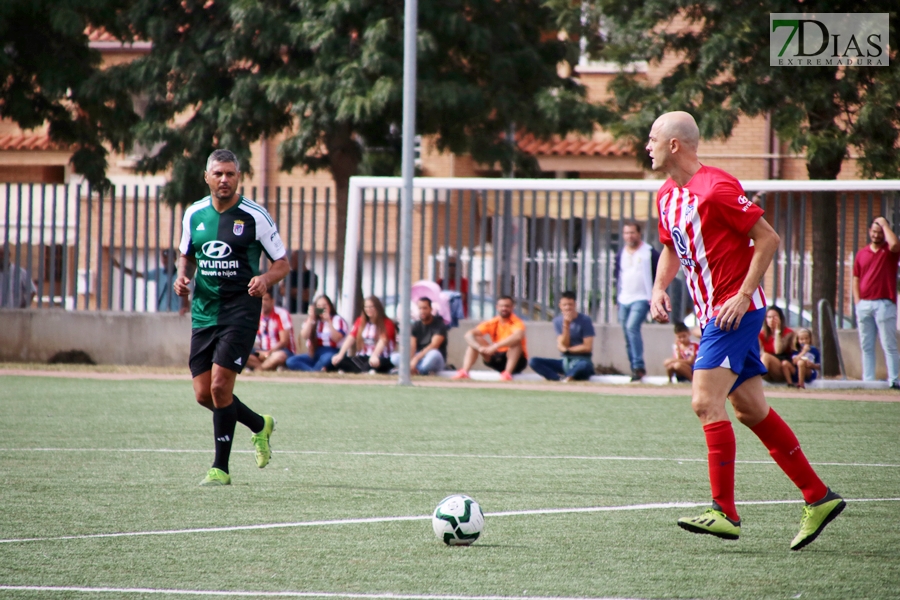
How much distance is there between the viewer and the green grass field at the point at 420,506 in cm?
452

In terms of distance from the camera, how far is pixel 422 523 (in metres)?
5.75

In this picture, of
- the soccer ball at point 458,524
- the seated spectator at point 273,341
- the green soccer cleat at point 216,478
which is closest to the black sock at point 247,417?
the green soccer cleat at point 216,478

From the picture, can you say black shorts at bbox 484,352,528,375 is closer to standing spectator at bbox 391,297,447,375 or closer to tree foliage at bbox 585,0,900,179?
standing spectator at bbox 391,297,447,375

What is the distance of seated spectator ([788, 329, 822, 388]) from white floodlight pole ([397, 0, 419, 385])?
476 cm

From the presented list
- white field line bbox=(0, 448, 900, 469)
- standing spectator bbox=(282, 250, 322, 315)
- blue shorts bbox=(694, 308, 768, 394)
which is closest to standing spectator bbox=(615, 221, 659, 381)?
standing spectator bbox=(282, 250, 322, 315)

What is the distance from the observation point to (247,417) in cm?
747

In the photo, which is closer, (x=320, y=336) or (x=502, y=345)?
(x=502, y=345)

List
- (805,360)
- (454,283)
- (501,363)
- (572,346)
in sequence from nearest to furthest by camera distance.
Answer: (805,360) < (572,346) < (501,363) < (454,283)

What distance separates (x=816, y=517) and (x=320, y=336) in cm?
1195

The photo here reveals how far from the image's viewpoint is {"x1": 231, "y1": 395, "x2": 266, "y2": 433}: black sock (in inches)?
291

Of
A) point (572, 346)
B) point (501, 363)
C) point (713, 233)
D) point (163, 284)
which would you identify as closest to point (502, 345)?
point (501, 363)

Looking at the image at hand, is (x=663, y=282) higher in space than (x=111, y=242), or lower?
lower

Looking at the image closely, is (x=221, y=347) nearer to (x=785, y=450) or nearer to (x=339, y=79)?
(x=785, y=450)

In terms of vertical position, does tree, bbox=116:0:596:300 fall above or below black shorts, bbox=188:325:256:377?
above
